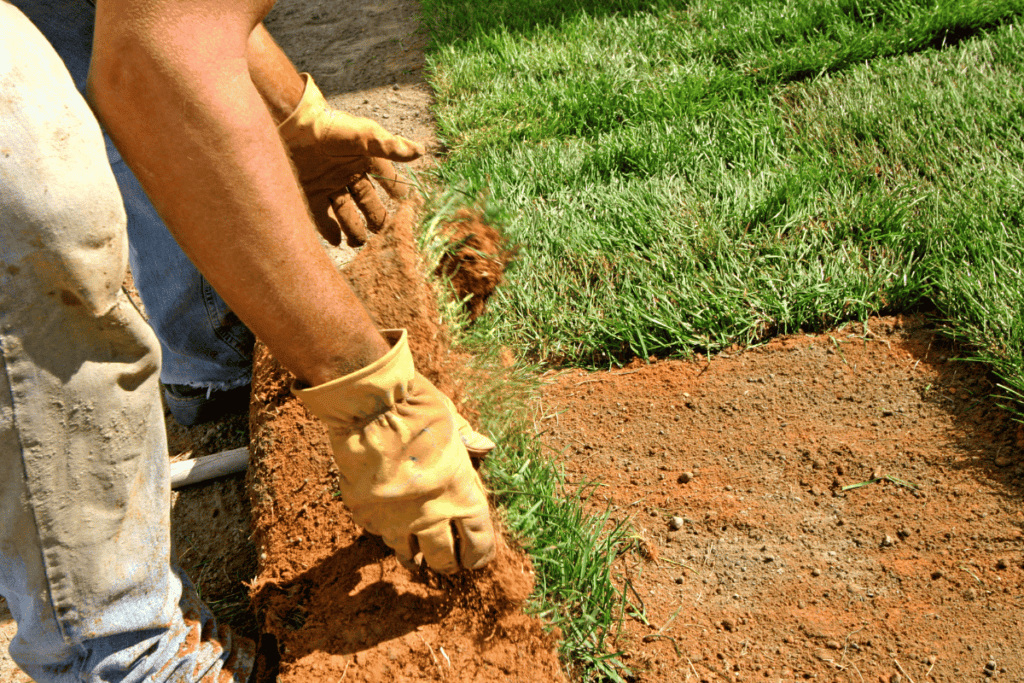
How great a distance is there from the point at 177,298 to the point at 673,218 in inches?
73.7

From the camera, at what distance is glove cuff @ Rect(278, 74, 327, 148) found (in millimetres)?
1979

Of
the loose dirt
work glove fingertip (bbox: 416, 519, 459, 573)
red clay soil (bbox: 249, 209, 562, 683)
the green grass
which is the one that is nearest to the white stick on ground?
the loose dirt

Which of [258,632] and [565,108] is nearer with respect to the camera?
[258,632]

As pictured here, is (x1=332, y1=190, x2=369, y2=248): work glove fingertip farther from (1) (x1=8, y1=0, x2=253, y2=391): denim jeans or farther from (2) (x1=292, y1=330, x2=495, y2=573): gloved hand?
(2) (x1=292, y1=330, x2=495, y2=573): gloved hand

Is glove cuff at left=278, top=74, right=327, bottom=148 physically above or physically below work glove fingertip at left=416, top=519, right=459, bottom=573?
above

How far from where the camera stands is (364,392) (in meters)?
1.35

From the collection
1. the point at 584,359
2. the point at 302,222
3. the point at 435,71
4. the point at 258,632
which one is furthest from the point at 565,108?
the point at 258,632

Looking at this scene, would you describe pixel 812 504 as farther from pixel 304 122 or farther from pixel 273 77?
pixel 273 77

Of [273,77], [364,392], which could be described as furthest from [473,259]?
[364,392]

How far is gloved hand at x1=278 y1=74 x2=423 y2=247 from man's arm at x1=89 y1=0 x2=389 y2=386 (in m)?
0.72

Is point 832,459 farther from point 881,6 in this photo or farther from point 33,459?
point 881,6

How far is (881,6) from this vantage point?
353cm

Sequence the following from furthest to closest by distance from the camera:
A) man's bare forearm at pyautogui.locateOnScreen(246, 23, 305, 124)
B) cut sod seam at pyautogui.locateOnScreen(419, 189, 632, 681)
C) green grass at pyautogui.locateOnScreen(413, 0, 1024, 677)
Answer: green grass at pyautogui.locateOnScreen(413, 0, 1024, 677) → man's bare forearm at pyautogui.locateOnScreen(246, 23, 305, 124) → cut sod seam at pyautogui.locateOnScreen(419, 189, 632, 681)

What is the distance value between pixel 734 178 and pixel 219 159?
2157mm
